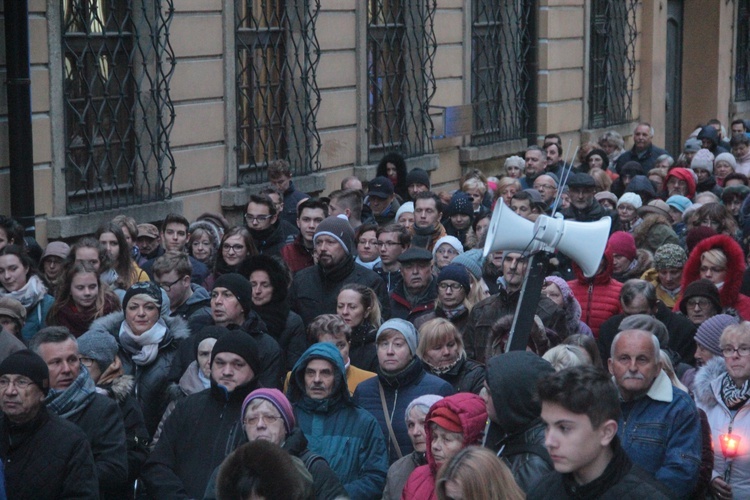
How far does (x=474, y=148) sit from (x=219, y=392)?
1199 centimetres

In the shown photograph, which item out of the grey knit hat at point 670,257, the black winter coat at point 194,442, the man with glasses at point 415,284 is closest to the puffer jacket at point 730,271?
the grey knit hat at point 670,257

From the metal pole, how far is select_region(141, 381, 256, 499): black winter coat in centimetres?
461

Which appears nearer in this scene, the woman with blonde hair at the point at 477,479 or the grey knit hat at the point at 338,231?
the woman with blonde hair at the point at 477,479

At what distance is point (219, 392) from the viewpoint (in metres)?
6.15

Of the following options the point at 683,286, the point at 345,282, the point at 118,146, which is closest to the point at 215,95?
the point at 118,146

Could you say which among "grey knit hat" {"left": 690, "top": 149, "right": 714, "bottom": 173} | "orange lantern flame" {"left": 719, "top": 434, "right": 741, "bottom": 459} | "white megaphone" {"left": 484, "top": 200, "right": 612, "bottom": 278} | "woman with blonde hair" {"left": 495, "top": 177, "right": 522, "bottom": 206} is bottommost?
"orange lantern flame" {"left": 719, "top": 434, "right": 741, "bottom": 459}

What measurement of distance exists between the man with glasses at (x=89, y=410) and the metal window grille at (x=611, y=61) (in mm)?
16351

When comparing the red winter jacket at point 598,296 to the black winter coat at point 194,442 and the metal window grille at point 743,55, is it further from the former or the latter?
the metal window grille at point 743,55

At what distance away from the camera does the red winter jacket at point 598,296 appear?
8.96 metres

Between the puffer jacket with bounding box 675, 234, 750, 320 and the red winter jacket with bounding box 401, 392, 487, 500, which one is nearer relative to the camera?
the red winter jacket with bounding box 401, 392, 487, 500

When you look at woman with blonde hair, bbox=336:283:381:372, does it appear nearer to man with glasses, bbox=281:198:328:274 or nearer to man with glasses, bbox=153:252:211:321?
man with glasses, bbox=153:252:211:321

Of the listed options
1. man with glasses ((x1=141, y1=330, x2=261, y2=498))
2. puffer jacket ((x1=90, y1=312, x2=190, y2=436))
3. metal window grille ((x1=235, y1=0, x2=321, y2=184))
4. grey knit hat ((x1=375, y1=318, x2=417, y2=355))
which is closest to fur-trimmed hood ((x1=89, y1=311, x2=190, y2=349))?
puffer jacket ((x1=90, y1=312, x2=190, y2=436))

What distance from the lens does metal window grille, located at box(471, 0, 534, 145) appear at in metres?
18.3

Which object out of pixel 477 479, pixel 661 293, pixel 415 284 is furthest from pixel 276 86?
pixel 477 479
